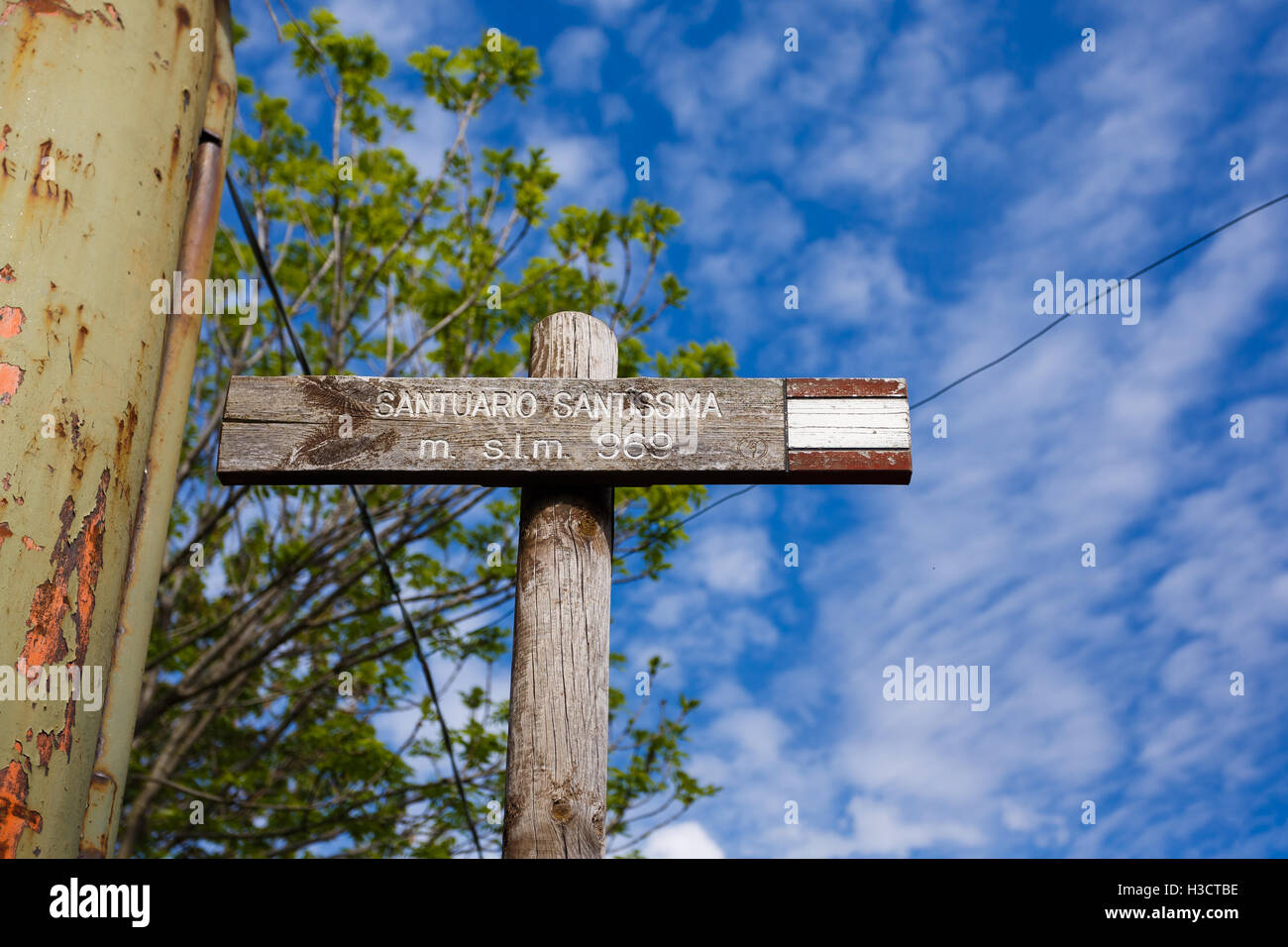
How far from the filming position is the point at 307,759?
7.15m

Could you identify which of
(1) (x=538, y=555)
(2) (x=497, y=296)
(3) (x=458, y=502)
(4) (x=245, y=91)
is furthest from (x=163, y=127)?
(4) (x=245, y=91)

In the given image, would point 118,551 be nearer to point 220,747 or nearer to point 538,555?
point 538,555

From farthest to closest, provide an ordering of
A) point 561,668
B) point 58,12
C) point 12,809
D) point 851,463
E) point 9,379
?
point 851,463
point 561,668
point 58,12
point 9,379
point 12,809

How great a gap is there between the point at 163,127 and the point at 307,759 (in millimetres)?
5856

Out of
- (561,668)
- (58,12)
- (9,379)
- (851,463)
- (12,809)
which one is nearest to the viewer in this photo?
(12,809)

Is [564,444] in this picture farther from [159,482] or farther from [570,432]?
[159,482]

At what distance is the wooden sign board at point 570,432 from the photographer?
234cm

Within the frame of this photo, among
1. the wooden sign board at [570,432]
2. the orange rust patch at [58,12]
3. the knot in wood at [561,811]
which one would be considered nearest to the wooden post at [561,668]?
the knot in wood at [561,811]

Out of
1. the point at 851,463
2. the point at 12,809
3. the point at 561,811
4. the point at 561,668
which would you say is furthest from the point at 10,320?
the point at 851,463

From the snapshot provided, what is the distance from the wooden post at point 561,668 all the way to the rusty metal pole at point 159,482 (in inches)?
32.2

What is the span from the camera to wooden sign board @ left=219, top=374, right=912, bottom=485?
2336 mm

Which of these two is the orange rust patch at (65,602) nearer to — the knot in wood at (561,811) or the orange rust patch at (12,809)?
the orange rust patch at (12,809)

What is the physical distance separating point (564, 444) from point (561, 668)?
20.2 inches

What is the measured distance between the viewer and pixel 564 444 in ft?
7.69
